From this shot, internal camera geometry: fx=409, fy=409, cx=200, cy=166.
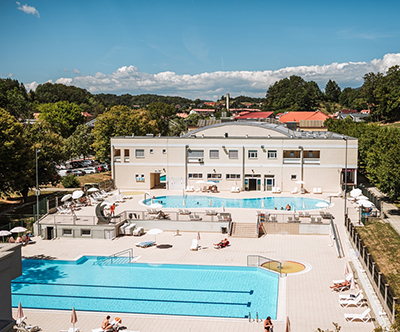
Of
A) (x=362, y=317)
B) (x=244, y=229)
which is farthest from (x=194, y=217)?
(x=362, y=317)

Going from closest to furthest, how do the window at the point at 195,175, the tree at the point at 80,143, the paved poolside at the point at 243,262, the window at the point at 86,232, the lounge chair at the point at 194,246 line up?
the paved poolside at the point at 243,262
the lounge chair at the point at 194,246
the window at the point at 86,232
the window at the point at 195,175
the tree at the point at 80,143

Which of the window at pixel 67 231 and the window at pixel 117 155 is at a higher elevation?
the window at pixel 117 155

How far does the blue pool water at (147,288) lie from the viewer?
18.8 m

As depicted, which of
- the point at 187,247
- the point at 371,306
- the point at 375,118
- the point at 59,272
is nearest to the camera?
the point at 371,306

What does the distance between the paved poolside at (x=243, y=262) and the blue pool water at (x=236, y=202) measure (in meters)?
2.78

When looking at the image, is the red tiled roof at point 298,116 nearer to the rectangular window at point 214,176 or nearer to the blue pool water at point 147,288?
the rectangular window at point 214,176

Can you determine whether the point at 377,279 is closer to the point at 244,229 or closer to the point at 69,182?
the point at 244,229

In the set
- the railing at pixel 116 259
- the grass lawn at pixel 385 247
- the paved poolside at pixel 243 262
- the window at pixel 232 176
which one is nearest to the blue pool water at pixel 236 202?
the paved poolside at pixel 243 262

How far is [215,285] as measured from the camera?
847 inches

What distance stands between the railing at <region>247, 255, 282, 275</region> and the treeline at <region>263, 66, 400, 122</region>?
8348cm

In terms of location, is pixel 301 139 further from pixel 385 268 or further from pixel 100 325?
pixel 100 325

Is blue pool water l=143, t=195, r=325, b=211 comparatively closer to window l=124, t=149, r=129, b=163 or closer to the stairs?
the stairs

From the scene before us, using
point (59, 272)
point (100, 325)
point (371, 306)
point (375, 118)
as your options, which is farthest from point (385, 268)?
point (375, 118)

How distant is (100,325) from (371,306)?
11.5 m
